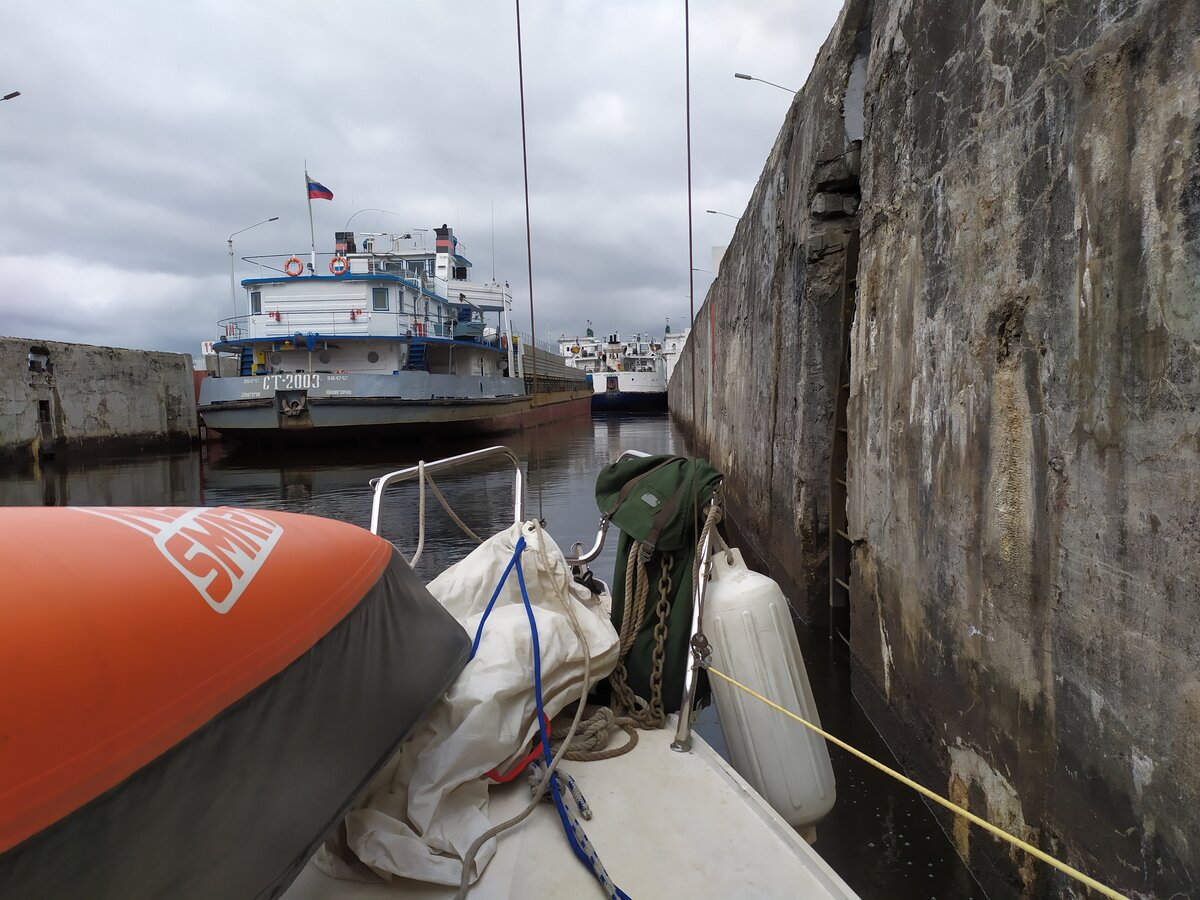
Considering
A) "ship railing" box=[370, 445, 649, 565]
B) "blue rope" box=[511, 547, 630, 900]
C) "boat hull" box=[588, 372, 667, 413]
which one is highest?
"boat hull" box=[588, 372, 667, 413]

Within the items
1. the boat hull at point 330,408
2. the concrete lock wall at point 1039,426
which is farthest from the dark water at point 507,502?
the boat hull at point 330,408

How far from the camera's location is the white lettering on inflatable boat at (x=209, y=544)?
1277 millimetres

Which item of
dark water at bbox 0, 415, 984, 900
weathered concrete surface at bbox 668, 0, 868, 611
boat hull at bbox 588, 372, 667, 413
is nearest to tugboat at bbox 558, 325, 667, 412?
boat hull at bbox 588, 372, 667, 413

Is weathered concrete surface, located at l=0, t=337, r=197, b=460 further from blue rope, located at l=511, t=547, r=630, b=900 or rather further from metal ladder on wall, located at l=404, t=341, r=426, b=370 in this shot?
blue rope, located at l=511, t=547, r=630, b=900

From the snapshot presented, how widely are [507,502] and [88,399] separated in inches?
540

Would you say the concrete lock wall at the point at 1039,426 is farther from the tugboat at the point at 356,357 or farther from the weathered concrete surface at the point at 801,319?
the tugboat at the point at 356,357

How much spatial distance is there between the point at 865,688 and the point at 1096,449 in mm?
2183

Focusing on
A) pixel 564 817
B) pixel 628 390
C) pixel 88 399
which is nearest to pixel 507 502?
pixel 564 817

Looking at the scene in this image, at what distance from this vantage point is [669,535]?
243cm

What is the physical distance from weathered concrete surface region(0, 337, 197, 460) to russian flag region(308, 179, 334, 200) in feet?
21.1

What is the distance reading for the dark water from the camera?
2500 mm

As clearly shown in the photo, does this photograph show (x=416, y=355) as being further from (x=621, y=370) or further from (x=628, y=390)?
(x=621, y=370)

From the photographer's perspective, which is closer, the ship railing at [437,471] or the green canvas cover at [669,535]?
the green canvas cover at [669,535]

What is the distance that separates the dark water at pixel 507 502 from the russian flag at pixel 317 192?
838cm
